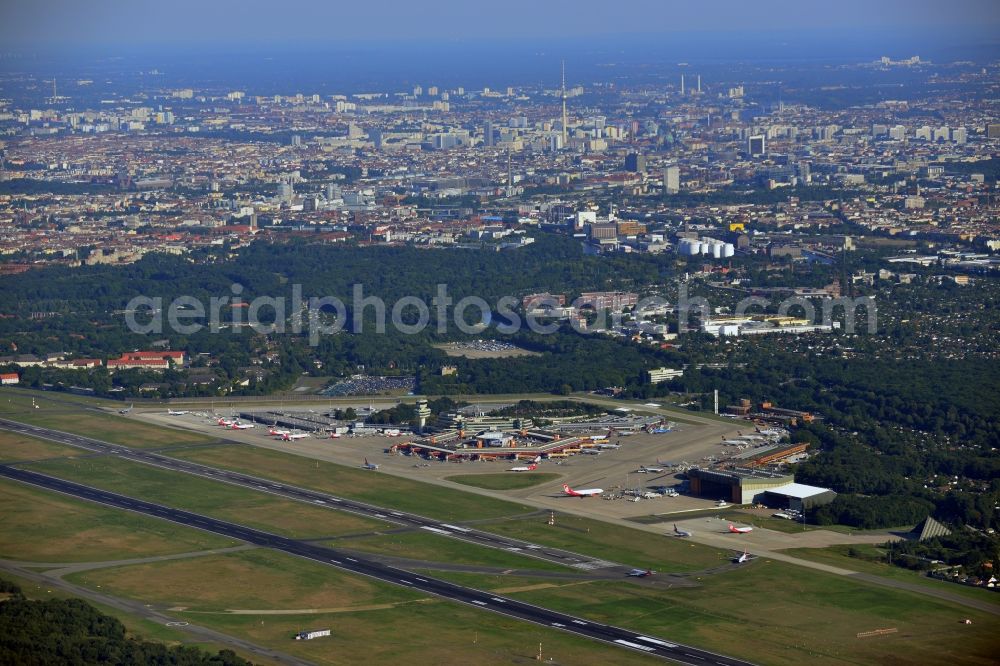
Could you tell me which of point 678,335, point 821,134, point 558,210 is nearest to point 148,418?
point 678,335

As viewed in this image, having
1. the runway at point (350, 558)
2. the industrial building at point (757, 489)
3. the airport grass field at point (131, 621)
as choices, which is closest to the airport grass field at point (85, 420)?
the runway at point (350, 558)

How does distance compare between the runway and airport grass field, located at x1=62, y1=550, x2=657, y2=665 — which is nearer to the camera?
airport grass field, located at x1=62, y1=550, x2=657, y2=665

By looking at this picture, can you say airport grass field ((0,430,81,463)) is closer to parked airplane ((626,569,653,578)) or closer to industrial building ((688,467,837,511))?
industrial building ((688,467,837,511))

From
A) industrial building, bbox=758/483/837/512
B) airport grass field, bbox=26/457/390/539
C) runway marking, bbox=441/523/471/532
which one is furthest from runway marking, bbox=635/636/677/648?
industrial building, bbox=758/483/837/512

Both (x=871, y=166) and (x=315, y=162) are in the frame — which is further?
(x=315, y=162)

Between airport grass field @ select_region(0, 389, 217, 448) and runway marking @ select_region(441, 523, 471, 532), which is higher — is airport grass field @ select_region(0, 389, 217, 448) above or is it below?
below

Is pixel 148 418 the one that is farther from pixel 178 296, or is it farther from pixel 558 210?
pixel 558 210
